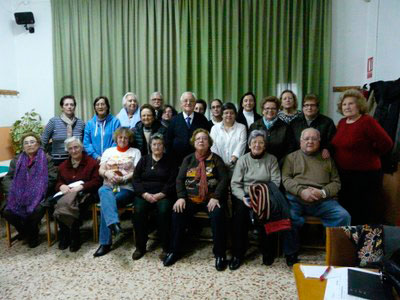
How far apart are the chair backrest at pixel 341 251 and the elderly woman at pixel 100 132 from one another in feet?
8.17

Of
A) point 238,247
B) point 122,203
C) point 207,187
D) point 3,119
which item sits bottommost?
point 238,247

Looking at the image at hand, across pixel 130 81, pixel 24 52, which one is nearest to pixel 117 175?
pixel 130 81

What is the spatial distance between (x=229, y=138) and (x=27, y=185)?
78.7 inches

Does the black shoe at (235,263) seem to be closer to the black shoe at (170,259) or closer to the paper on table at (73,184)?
the black shoe at (170,259)

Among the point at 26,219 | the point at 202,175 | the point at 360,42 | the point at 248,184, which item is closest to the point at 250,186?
the point at 248,184

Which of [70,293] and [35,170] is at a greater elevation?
[35,170]

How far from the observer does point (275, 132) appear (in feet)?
9.00

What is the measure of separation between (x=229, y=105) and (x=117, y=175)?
1.28 m

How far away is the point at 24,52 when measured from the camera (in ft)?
15.2

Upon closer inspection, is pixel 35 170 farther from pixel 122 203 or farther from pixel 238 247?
pixel 238 247

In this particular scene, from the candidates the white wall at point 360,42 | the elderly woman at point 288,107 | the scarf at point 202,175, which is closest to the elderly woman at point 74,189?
the scarf at point 202,175

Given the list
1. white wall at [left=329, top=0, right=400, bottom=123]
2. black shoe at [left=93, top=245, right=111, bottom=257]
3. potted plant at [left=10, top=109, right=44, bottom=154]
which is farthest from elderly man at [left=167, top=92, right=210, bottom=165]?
potted plant at [left=10, top=109, right=44, bottom=154]

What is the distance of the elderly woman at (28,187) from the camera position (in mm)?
2768

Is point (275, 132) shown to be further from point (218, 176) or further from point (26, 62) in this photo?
point (26, 62)
